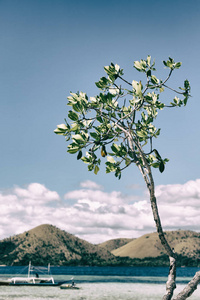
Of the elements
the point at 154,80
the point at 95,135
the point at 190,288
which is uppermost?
the point at 154,80

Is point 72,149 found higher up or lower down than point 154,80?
lower down

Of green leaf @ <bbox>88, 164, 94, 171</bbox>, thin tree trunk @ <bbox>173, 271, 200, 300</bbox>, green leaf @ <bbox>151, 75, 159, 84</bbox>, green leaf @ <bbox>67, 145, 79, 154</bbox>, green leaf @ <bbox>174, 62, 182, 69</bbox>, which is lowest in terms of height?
thin tree trunk @ <bbox>173, 271, 200, 300</bbox>

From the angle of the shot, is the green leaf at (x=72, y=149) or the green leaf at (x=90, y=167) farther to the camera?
the green leaf at (x=90, y=167)

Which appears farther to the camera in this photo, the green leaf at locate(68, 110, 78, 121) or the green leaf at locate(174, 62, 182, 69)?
the green leaf at locate(68, 110, 78, 121)

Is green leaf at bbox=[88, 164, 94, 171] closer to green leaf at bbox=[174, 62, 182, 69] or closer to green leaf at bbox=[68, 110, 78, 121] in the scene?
green leaf at bbox=[68, 110, 78, 121]

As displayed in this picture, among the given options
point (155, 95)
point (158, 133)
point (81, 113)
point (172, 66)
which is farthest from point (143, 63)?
point (158, 133)

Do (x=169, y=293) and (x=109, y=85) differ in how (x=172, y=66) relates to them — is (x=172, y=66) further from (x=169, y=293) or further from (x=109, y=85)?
(x=169, y=293)

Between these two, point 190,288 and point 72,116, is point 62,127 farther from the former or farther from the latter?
point 190,288

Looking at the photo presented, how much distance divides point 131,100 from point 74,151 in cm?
130

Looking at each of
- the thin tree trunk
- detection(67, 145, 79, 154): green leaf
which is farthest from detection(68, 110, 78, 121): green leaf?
the thin tree trunk

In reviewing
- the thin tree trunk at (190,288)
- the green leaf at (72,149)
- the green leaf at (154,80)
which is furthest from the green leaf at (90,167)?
the thin tree trunk at (190,288)

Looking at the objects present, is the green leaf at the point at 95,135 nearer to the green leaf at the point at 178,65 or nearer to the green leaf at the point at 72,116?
the green leaf at the point at 72,116

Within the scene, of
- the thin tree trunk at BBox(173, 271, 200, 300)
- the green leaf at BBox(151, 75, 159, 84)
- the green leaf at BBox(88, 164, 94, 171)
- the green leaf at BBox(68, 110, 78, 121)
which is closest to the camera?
the thin tree trunk at BBox(173, 271, 200, 300)

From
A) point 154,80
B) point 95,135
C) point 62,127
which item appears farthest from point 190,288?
point 154,80
